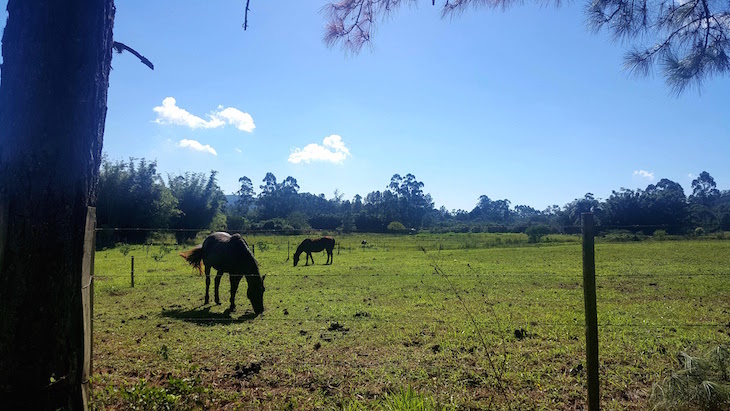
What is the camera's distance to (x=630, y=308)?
26.3 feet

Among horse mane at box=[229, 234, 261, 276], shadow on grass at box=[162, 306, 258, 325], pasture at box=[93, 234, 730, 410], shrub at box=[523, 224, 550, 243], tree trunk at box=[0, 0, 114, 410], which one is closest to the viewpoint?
tree trunk at box=[0, 0, 114, 410]

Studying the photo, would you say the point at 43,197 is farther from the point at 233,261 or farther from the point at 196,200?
the point at 196,200

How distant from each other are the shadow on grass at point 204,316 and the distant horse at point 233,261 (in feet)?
0.91

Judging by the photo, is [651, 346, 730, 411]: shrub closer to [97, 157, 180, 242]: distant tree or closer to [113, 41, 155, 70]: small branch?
[113, 41, 155, 70]: small branch

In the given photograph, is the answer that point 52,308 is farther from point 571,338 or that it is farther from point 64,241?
point 571,338

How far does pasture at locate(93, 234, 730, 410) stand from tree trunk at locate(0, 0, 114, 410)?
1032 millimetres

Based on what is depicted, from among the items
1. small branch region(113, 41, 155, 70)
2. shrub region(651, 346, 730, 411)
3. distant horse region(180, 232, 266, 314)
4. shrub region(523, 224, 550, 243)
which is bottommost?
shrub region(651, 346, 730, 411)

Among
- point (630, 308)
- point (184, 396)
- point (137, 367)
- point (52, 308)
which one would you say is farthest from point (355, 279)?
point (52, 308)

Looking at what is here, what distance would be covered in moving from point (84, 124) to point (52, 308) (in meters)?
1.18

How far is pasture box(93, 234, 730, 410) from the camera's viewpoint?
3768mm

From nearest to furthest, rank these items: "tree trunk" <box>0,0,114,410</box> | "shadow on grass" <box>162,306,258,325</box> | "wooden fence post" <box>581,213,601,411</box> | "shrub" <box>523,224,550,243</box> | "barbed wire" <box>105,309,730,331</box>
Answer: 1. "tree trunk" <box>0,0,114,410</box>
2. "wooden fence post" <box>581,213,601,411</box>
3. "shrub" <box>523,224,550,243</box>
4. "barbed wire" <box>105,309,730,331</box>
5. "shadow on grass" <box>162,306,258,325</box>

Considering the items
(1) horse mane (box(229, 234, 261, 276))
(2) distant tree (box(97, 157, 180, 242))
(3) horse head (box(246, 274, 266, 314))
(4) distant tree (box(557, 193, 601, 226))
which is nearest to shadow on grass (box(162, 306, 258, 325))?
(3) horse head (box(246, 274, 266, 314))

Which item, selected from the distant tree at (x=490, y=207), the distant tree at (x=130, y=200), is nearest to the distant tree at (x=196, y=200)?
the distant tree at (x=130, y=200)

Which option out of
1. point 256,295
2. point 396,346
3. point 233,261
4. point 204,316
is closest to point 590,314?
point 396,346
